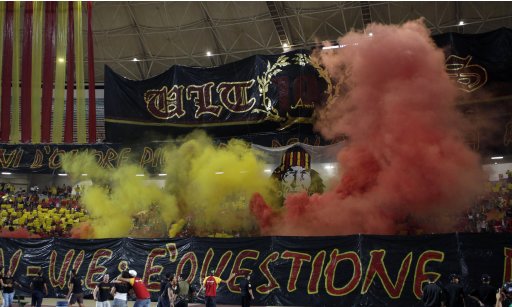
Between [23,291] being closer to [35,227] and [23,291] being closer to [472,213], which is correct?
[35,227]

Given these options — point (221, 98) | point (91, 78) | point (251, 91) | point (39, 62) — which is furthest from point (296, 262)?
point (39, 62)

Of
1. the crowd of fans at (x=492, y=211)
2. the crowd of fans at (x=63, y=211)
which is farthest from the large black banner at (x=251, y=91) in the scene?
the crowd of fans at (x=492, y=211)

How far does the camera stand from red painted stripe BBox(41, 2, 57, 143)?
20797 millimetres

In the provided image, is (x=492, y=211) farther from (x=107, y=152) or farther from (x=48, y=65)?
(x=48, y=65)

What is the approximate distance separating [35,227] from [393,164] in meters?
18.9

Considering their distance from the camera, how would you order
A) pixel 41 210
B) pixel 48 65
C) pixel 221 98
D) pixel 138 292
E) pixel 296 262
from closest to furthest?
pixel 138 292
pixel 296 262
pixel 221 98
pixel 48 65
pixel 41 210

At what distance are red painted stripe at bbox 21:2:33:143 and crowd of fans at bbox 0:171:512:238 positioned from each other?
4.91 m

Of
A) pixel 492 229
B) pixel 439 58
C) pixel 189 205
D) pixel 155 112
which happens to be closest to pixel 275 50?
pixel 155 112

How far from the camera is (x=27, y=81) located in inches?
835

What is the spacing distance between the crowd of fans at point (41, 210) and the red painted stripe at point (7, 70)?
4908 mm

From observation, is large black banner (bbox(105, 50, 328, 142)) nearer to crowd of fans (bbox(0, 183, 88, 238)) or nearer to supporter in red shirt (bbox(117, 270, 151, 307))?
crowd of fans (bbox(0, 183, 88, 238))

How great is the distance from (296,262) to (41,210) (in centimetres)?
1859

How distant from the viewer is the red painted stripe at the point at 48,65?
2080 cm

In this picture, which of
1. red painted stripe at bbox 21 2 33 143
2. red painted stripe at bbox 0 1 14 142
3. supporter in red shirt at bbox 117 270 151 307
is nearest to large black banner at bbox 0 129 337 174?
red painted stripe at bbox 21 2 33 143
